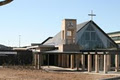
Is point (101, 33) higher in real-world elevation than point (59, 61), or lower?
higher

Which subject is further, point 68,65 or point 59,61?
point 59,61

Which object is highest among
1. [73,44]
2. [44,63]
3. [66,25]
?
[66,25]

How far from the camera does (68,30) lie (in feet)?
156

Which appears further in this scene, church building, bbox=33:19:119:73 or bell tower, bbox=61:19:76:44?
church building, bbox=33:19:119:73

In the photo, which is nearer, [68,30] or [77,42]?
[68,30]

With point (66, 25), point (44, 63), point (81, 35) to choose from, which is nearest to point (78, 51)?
point (66, 25)

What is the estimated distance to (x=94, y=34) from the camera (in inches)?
2132

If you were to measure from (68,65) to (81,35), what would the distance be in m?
6.84

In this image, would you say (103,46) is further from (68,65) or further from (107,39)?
(68,65)

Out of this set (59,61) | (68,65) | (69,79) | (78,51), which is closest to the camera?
(69,79)

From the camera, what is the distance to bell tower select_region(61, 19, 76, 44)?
154 ft

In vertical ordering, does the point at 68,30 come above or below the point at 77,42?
above

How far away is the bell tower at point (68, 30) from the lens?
4697 centimetres

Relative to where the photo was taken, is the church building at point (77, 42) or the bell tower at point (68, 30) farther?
the church building at point (77, 42)
